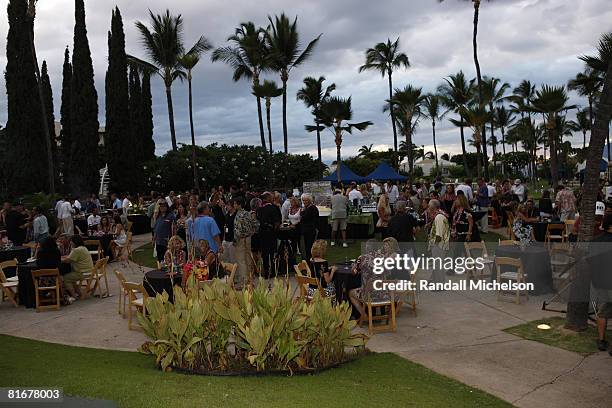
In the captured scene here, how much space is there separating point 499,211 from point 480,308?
35.0 ft

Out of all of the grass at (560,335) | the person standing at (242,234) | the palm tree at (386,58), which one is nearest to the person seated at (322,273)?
the person standing at (242,234)

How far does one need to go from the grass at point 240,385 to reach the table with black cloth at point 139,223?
48.1ft

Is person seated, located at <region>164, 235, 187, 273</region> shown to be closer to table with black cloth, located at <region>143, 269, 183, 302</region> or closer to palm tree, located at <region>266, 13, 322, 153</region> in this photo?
table with black cloth, located at <region>143, 269, 183, 302</region>

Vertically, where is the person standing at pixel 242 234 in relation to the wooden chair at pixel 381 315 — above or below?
above

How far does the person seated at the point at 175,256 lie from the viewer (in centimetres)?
789

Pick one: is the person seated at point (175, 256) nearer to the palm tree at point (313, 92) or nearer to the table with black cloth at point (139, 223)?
the table with black cloth at point (139, 223)

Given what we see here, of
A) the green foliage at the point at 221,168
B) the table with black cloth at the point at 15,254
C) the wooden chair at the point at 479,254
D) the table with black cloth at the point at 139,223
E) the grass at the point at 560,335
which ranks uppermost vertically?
the green foliage at the point at 221,168

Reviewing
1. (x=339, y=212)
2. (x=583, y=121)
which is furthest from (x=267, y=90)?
(x=583, y=121)

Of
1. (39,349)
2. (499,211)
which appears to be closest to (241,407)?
(39,349)

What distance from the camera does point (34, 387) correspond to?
4.32 m

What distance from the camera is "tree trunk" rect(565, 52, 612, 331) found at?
654 cm

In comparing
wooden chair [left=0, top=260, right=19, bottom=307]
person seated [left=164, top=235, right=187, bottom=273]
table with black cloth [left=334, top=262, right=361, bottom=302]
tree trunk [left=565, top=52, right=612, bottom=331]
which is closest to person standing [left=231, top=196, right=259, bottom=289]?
person seated [left=164, top=235, right=187, bottom=273]

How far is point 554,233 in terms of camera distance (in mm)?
13094

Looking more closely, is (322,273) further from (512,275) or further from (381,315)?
(512,275)
